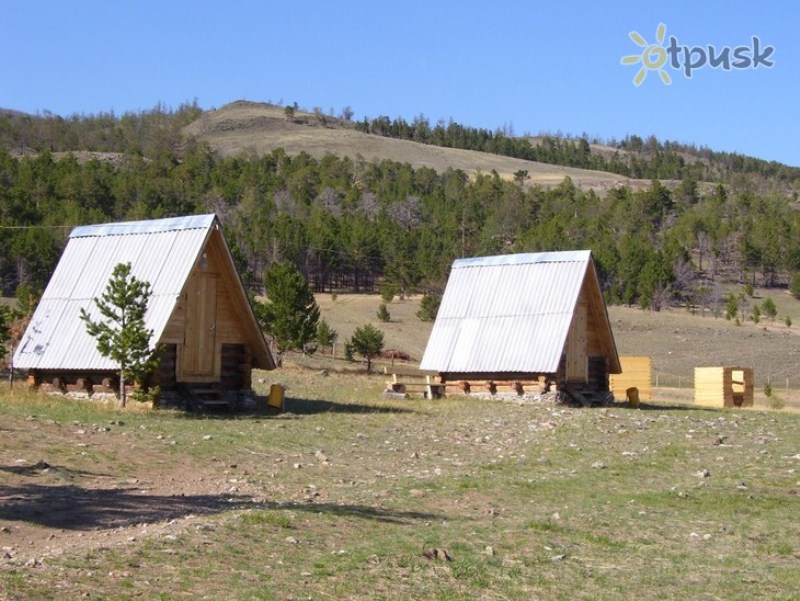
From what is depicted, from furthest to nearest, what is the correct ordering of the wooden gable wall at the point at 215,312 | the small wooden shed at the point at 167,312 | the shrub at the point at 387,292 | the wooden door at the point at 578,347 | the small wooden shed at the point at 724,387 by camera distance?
the shrub at the point at 387,292
the small wooden shed at the point at 724,387
the wooden door at the point at 578,347
the wooden gable wall at the point at 215,312
the small wooden shed at the point at 167,312

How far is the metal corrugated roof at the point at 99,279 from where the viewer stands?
28.7 metres

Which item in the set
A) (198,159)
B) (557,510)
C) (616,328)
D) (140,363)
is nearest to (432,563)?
(557,510)

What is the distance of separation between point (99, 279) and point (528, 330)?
14.2 meters

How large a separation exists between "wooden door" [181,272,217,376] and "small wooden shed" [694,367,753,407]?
22492mm

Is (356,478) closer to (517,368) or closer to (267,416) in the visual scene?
(267,416)

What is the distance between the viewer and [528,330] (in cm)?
3788

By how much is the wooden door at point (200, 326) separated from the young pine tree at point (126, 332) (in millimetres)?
2130

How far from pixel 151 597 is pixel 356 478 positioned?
9.01 m

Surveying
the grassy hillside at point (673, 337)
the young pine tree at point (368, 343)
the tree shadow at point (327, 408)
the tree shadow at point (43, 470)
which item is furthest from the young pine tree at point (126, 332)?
the grassy hillside at point (673, 337)

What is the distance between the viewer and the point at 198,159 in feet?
555

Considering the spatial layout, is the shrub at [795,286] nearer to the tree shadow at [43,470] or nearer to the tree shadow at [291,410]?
the tree shadow at [291,410]

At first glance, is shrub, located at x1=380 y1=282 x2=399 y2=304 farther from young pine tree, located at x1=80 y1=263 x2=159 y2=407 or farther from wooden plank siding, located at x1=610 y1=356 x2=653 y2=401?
young pine tree, located at x1=80 y1=263 x2=159 y2=407

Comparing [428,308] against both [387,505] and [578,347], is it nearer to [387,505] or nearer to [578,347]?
[578,347]

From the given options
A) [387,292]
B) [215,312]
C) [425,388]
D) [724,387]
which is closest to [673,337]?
[387,292]
